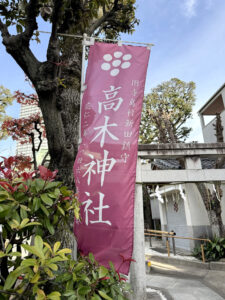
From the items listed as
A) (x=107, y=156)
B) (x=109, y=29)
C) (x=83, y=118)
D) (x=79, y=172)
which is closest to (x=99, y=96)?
(x=83, y=118)

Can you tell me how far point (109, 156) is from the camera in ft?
9.77

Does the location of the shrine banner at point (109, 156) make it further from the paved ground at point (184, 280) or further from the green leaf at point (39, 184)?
the paved ground at point (184, 280)

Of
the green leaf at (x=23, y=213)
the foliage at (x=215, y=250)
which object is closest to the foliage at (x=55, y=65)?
the green leaf at (x=23, y=213)

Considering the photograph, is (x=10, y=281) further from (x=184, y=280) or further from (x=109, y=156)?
(x=184, y=280)

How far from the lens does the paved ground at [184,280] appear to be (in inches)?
222

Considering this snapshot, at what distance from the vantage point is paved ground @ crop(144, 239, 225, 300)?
18.5 feet

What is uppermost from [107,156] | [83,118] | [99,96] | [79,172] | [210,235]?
[99,96]

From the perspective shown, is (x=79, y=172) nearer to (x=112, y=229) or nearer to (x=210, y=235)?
(x=112, y=229)

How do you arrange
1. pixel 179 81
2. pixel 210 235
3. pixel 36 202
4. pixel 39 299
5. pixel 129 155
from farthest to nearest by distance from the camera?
pixel 179 81 < pixel 210 235 < pixel 129 155 < pixel 36 202 < pixel 39 299

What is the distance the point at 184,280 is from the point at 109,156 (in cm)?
656

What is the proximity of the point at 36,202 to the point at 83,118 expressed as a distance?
1850mm

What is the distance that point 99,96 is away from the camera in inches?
131

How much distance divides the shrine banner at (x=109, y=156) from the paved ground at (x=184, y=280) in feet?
13.5

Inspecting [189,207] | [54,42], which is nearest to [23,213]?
[54,42]
